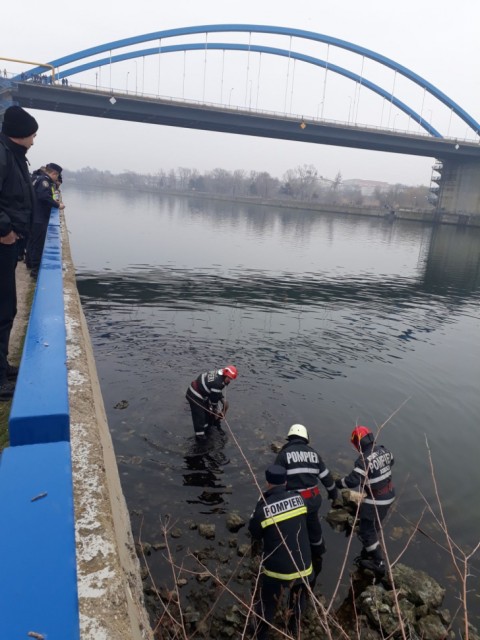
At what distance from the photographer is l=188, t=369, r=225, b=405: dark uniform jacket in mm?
7270

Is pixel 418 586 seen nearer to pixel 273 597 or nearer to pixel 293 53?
pixel 273 597

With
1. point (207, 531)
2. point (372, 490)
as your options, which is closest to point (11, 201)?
point (207, 531)

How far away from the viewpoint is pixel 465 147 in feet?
206

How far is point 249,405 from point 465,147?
67360 millimetres

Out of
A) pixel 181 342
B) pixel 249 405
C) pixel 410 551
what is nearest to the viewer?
pixel 410 551

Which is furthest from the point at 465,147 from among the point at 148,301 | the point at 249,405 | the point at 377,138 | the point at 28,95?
the point at 249,405

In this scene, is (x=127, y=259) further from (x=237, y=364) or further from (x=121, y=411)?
(x=121, y=411)

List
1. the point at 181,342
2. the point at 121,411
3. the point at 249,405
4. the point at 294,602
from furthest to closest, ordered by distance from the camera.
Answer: the point at 181,342 < the point at 249,405 < the point at 121,411 < the point at 294,602

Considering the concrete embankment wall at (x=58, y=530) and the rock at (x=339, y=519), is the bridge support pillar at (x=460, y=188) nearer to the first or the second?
the rock at (x=339, y=519)

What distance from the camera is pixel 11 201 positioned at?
4277 mm

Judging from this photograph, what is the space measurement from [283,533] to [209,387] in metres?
3.32

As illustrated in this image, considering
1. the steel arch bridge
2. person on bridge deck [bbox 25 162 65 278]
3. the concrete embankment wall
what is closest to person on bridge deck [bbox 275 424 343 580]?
the concrete embankment wall

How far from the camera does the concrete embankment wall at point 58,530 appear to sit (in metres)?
1.52

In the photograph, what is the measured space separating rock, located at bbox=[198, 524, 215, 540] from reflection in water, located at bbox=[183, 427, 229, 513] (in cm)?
42
